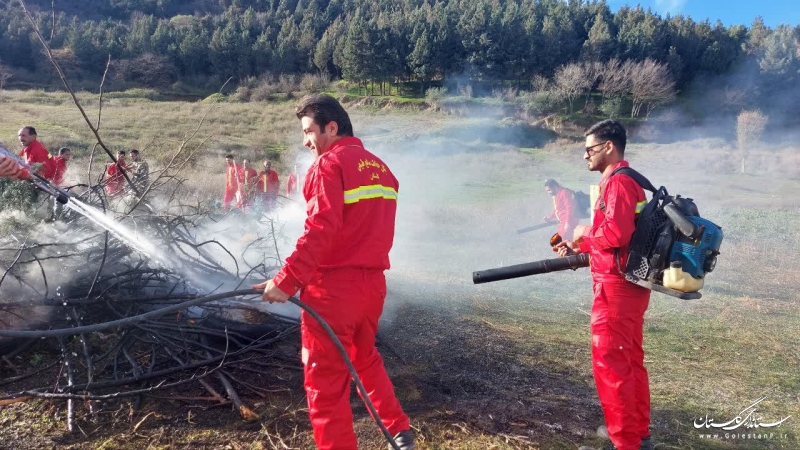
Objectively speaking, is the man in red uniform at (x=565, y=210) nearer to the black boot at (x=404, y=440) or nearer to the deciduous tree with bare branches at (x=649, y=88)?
the black boot at (x=404, y=440)

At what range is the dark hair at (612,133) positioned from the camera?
3.09m

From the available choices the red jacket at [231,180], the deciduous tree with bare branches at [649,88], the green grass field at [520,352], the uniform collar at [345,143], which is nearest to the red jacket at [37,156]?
the green grass field at [520,352]

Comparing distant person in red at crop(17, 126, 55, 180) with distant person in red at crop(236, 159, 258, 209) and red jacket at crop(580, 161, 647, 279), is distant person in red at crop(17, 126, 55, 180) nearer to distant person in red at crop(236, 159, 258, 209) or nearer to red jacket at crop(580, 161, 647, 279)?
distant person in red at crop(236, 159, 258, 209)

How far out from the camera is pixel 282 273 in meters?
2.36

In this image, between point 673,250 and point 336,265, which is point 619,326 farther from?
point 336,265

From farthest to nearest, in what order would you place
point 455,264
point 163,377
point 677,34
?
point 677,34 → point 455,264 → point 163,377

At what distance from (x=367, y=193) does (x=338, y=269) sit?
1.28ft

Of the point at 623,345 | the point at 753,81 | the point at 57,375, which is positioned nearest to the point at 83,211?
the point at 57,375

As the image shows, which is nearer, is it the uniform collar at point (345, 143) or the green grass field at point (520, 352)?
the uniform collar at point (345, 143)

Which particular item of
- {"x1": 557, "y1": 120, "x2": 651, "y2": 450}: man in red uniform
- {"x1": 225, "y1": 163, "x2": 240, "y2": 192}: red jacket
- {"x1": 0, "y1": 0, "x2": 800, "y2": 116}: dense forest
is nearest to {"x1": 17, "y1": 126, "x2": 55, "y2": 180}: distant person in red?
{"x1": 225, "y1": 163, "x2": 240, "y2": 192}: red jacket

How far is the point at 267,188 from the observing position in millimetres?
10766

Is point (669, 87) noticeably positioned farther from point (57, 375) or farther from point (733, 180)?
point (57, 375)

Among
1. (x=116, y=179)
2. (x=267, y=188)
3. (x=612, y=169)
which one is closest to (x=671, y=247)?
(x=612, y=169)

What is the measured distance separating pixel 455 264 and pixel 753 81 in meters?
47.3
